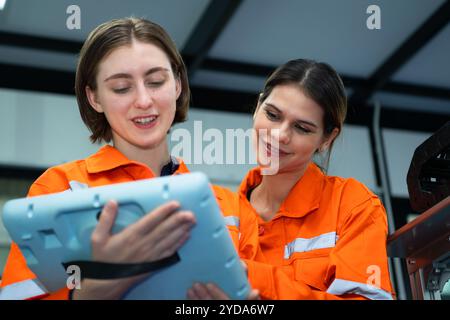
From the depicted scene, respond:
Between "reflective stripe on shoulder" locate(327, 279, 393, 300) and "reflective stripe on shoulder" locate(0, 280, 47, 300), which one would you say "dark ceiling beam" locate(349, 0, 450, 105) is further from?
"reflective stripe on shoulder" locate(0, 280, 47, 300)

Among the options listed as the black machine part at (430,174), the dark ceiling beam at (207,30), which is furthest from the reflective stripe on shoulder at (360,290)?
the dark ceiling beam at (207,30)

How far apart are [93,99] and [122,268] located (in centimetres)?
55

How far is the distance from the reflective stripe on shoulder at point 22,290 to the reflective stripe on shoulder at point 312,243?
2.17 ft

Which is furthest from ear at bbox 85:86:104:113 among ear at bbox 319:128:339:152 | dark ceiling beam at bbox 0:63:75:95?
dark ceiling beam at bbox 0:63:75:95

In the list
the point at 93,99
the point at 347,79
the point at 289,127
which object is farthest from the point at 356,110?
the point at 93,99

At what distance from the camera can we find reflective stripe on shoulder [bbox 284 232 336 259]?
162 cm

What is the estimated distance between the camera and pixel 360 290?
144 cm

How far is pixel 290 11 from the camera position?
349cm

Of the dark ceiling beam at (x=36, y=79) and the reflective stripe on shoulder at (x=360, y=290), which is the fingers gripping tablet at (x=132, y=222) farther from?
the dark ceiling beam at (x=36, y=79)

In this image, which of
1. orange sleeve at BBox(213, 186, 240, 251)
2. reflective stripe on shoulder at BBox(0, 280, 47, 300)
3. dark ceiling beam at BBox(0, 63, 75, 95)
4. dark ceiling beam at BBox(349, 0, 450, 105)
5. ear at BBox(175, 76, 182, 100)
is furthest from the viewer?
dark ceiling beam at BBox(0, 63, 75, 95)

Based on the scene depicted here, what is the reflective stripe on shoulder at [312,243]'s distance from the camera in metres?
1.62

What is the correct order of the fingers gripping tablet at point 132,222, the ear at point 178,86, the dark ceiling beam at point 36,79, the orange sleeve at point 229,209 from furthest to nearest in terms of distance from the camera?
the dark ceiling beam at point 36,79
the ear at point 178,86
the orange sleeve at point 229,209
the fingers gripping tablet at point 132,222

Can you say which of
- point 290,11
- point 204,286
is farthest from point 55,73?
point 204,286

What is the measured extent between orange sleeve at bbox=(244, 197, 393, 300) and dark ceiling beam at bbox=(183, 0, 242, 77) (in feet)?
6.49
